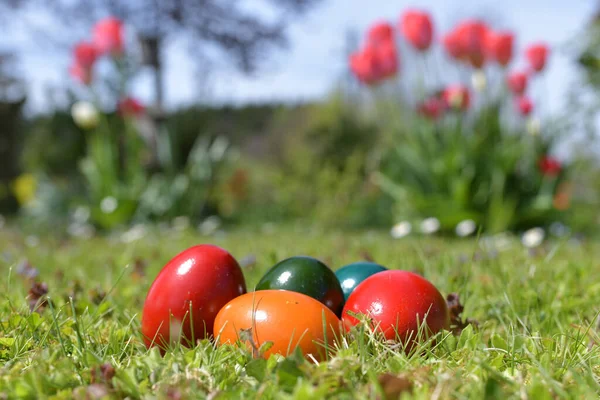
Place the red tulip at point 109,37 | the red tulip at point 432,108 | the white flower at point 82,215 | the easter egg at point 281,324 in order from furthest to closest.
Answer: the white flower at point 82,215 → the red tulip at point 109,37 → the red tulip at point 432,108 → the easter egg at point 281,324

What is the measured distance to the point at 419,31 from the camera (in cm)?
504

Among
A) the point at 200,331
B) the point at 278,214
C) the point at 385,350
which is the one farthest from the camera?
the point at 278,214

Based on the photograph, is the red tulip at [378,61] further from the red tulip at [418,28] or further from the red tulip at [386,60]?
the red tulip at [418,28]

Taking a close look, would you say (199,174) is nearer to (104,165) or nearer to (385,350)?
(104,165)

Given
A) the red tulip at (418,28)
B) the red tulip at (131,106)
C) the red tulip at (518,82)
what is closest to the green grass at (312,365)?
the red tulip at (418,28)

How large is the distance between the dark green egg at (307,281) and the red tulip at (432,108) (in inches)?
168

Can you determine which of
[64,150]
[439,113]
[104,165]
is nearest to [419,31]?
[439,113]

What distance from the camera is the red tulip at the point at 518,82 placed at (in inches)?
219

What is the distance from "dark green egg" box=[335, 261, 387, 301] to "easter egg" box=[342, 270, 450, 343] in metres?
0.24

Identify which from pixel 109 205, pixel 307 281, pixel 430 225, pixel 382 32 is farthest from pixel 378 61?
pixel 307 281

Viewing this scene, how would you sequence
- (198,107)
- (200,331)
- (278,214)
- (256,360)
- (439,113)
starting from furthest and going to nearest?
(198,107) < (278,214) < (439,113) < (200,331) < (256,360)

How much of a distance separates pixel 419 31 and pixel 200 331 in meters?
4.10

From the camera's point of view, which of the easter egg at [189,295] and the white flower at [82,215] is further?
the white flower at [82,215]

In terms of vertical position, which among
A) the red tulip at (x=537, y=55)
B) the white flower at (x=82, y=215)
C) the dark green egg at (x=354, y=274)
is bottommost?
the white flower at (x=82, y=215)
